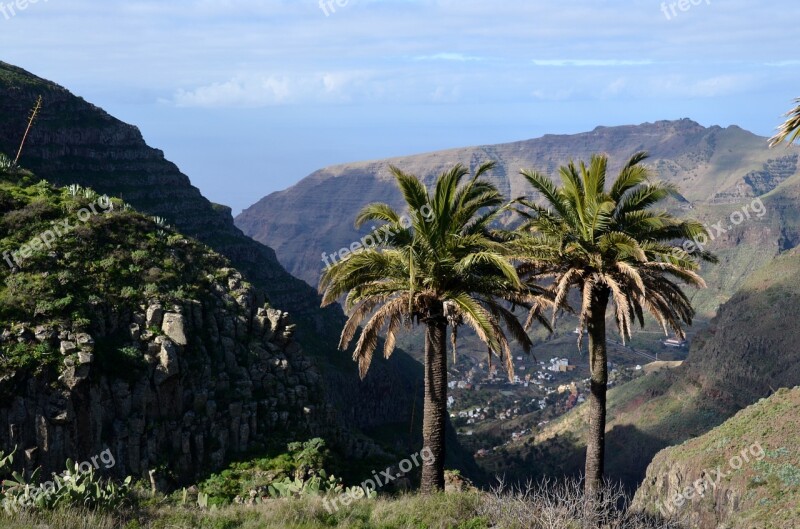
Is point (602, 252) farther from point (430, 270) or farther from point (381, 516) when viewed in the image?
point (381, 516)

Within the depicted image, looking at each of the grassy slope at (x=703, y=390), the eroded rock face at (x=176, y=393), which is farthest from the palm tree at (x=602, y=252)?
the grassy slope at (x=703, y=390)

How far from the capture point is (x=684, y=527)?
22.6m

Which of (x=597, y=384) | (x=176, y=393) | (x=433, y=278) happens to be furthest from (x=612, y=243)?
(x=176, y=393)

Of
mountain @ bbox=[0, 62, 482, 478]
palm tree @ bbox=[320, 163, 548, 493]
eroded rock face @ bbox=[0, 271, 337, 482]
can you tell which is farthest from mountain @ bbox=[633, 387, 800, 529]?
mountain @ bbox=[0, 62, 482, 478]

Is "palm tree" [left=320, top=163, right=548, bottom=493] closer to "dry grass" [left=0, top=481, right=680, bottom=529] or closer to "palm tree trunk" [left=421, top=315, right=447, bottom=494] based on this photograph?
"palm tree trunk" [left=421, top=315, right=447, bottom=494]

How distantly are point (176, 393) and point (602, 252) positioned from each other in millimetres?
17729

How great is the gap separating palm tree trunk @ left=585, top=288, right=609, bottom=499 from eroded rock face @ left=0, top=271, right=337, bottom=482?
14187 millimetres

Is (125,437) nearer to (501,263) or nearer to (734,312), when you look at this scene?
(501,263)

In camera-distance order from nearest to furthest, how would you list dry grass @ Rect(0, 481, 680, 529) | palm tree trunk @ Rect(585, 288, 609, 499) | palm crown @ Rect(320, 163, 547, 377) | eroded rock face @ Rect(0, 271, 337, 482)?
dry grass @ Rect(0, 481, 680, 529)
palm crown @ Rect(320, 163, 547, 377)
palm tree trunk @ Rect(585, 288, 609, 499)
eroded rock face @ Rect(0, 271, 337, 482)

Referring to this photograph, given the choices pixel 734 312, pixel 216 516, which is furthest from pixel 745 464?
pixel 734 312

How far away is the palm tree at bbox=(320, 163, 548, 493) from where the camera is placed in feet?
70.6

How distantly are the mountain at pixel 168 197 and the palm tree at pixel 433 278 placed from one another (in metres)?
39.6

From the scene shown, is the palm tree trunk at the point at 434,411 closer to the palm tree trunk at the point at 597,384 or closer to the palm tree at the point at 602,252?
the palm tree at the point at 602,252

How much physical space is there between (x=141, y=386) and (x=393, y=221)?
1372cm
